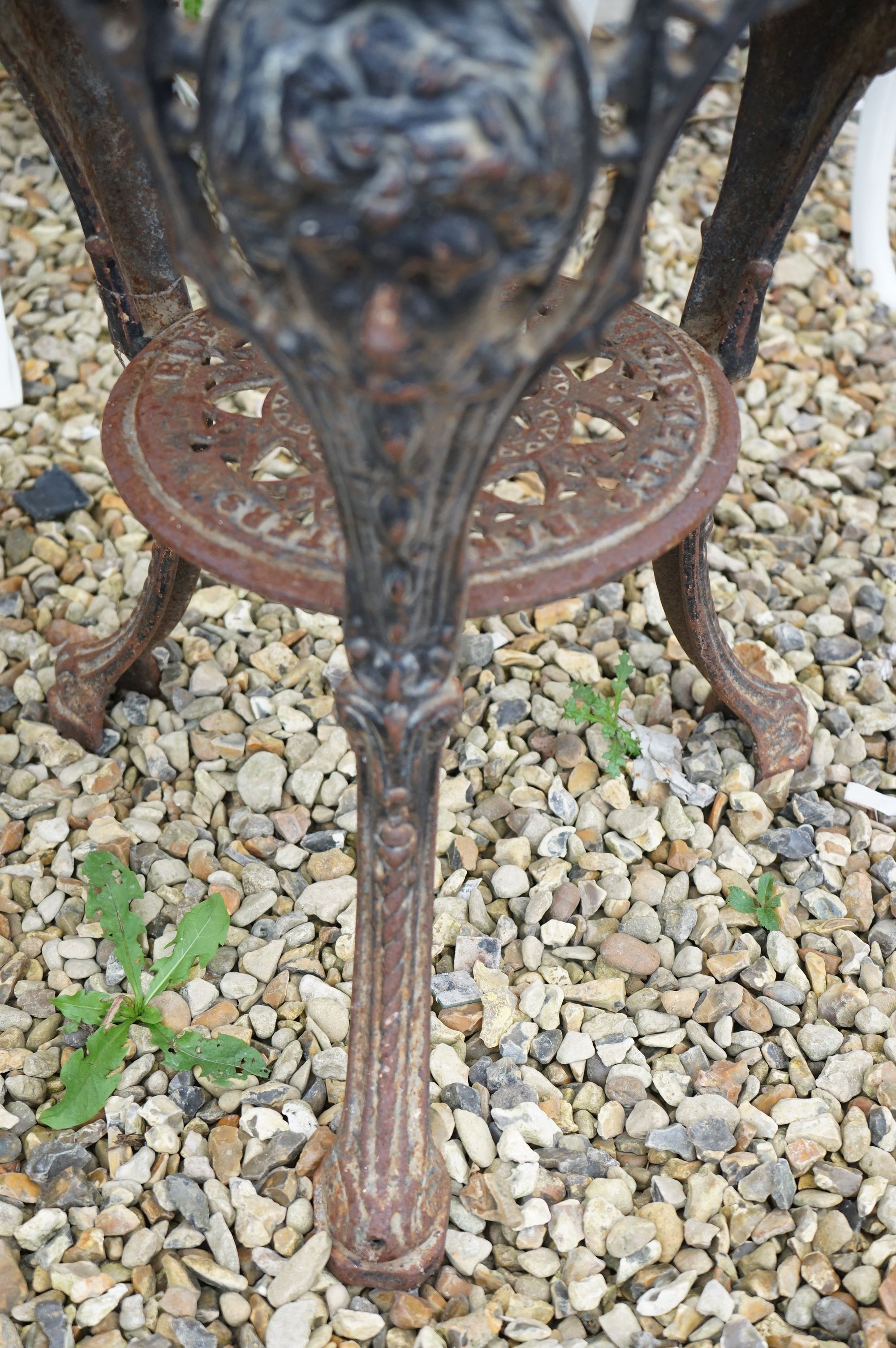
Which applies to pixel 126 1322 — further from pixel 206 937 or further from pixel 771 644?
pixel 771 644

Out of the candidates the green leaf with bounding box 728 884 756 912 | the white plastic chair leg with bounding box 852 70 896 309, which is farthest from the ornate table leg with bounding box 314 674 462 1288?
the white plastic chair leg with bounding box 852 70 896 309

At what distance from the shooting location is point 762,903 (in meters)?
1.77

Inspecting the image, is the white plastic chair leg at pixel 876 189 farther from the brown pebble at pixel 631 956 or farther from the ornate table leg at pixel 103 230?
the brown pebble at pixel 631 956

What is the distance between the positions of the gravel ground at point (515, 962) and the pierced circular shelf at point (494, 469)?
627 millimetres

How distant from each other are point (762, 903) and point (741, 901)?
0.09 ft

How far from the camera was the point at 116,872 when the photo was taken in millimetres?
1751

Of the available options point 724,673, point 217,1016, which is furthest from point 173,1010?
point 724,673

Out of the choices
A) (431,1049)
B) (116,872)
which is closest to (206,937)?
(116,872)

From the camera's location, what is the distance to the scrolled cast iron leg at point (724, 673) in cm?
180

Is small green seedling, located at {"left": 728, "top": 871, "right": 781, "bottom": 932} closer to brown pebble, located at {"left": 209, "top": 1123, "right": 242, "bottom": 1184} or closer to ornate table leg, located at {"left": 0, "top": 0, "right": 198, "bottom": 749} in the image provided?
brown pebble, located at {"left": 209, "top": 1123, "right": 242, "bottom": 1184}

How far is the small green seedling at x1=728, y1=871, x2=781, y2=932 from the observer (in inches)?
69.5

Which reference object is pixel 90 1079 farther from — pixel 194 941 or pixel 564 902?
pixel 564 902

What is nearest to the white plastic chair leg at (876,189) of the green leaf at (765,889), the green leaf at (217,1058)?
the green leaf at (765,889)

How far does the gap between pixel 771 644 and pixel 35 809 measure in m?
1.24
